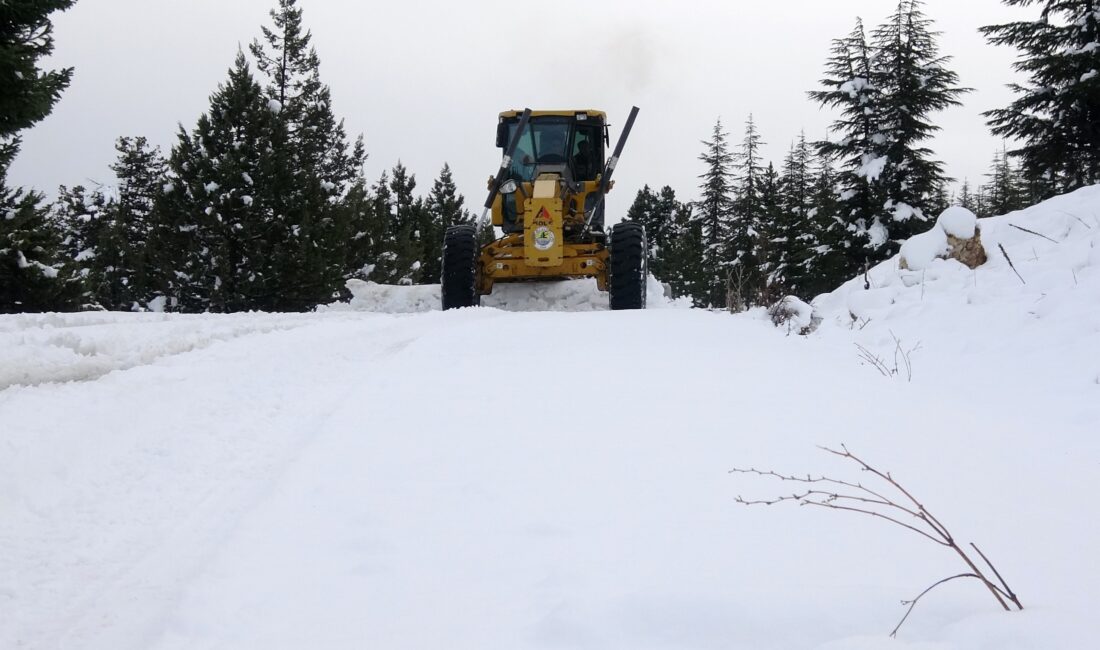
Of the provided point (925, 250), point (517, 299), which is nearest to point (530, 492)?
point (925, 250)

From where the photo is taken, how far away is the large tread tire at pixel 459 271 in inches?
438

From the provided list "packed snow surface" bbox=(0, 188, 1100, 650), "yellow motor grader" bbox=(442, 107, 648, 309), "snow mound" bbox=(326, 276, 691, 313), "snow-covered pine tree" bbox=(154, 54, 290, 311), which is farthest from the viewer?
"snow-covered pine tree" bbox=(154, 54, 290, 311)

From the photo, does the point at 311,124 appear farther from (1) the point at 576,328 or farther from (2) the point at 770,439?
(2) the point at 770,439

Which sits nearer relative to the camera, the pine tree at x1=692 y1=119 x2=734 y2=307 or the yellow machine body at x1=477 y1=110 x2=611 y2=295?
the yellow machine body at x1=477 y1=110 x2=611 y2=295

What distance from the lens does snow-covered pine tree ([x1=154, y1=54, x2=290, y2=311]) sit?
764 inches

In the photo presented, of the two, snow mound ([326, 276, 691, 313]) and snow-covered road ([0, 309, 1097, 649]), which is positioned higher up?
snow mound ([326, 276, 691, 313])

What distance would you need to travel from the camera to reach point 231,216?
19.8 m

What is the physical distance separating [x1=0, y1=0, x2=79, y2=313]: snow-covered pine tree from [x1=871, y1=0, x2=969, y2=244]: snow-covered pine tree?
22.1 meters

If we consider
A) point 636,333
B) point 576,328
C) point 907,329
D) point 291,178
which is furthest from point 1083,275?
point 291,178

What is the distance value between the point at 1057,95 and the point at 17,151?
23209mm

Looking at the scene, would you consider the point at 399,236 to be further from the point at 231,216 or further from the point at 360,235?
the point at 231,216

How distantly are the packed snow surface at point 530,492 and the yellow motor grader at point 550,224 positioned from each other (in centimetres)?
540

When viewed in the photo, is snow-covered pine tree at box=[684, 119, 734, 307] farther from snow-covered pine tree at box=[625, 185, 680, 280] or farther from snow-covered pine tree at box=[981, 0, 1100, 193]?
snow-covered pine tree at box=[981, 0, 1100, 193]

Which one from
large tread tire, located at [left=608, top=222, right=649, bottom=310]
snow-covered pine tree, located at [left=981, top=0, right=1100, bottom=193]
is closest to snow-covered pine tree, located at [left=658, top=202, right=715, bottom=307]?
snow-covered pine tree, located at [left=981, top=0, right=1100, bottom=193]
